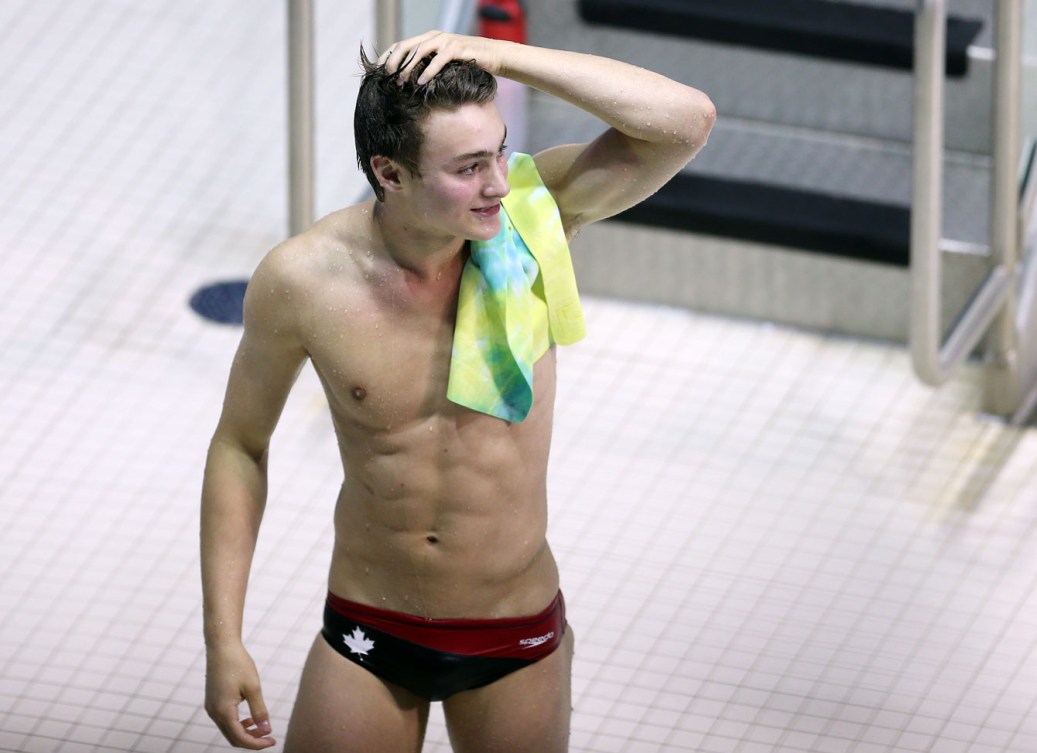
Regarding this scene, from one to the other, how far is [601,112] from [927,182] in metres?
1.81

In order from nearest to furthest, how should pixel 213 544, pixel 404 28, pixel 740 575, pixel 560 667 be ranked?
pixel 213 544
pixel 560 667
pixel 740 575
pixel 404 28

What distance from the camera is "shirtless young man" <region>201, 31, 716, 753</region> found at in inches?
97.3

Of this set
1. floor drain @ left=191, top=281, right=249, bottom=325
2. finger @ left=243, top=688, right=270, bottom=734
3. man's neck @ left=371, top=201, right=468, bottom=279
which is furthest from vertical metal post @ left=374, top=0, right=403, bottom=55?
finger @ left=243, top=688, right=270, bottom=734

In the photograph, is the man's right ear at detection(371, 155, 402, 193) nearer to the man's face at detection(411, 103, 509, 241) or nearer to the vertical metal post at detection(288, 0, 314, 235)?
the man's face at detection(411, 103, 509, 241)

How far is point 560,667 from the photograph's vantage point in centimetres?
286

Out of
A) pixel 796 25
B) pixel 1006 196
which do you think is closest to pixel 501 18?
pixel 796 25

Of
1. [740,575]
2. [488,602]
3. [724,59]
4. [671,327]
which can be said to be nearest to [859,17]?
[724,59]

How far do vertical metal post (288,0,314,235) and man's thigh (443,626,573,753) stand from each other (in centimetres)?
186

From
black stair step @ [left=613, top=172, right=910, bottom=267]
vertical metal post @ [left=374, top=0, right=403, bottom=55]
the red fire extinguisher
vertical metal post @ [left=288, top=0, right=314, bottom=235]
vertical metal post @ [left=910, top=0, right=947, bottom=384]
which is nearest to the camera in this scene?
vertical metal post @ [left=910, top=0, right=947, bottom=384]

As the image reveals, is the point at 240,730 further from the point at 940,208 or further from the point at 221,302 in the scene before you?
the point at 221,302

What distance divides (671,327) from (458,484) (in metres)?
2.56

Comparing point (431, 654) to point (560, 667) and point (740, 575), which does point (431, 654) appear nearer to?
point (560, 667)

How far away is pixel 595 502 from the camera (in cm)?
Answer: 447

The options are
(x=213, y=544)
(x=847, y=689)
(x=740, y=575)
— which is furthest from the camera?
(x=740, y=575)
